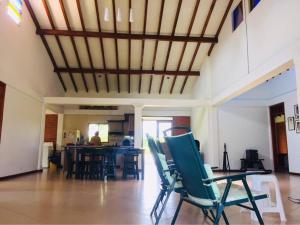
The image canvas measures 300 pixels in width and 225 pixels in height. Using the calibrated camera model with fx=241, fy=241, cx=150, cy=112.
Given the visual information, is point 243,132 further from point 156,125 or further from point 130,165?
point 156,125

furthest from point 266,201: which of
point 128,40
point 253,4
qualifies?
point 128,40

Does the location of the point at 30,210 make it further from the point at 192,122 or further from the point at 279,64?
the point at 192,122

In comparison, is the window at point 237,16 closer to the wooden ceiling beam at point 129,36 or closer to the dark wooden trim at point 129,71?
the wooden ceiling beam at point 129,36

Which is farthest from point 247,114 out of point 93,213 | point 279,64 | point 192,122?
point 93,213

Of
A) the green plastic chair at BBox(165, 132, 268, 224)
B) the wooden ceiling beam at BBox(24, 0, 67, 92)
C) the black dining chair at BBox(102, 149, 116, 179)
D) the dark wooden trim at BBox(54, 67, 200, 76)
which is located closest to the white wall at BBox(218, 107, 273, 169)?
the dark wooden trim at BBox(54, 67, 200, 76)

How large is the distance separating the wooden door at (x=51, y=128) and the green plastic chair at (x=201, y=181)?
34.8 feet

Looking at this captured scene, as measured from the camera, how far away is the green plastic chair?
6.11 ft

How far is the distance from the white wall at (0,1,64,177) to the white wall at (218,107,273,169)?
22.1 ft

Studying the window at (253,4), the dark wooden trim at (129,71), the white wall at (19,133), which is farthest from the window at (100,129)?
the window at (253,4)

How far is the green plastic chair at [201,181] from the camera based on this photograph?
6.11 feet

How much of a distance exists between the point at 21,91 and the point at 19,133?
125 cm

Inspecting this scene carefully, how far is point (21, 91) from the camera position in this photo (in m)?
7.14

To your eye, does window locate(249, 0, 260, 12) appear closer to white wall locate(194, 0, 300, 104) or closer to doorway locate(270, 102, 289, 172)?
white wall locate(194, 0, 300, 104)

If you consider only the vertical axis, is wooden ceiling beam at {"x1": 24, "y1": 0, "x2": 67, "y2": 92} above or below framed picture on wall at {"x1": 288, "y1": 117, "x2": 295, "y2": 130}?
above
